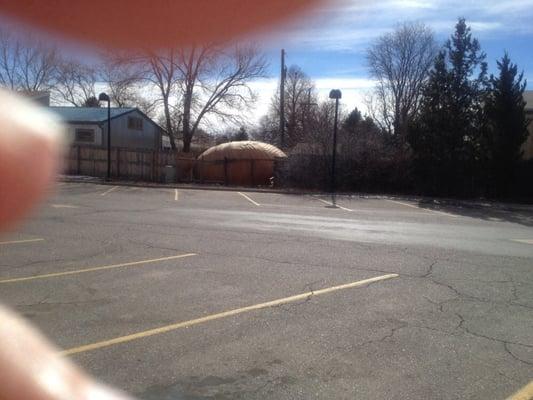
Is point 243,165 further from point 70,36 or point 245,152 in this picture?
point 70,36

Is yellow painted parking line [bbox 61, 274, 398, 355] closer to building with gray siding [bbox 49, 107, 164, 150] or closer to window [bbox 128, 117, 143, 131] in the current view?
building with gray siding [bbox 49, 107, 164, 150]

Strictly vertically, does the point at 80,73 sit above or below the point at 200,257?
above

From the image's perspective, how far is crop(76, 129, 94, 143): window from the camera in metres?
38.9

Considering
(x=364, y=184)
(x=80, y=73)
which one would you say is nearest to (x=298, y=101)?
(x=364, y=184)

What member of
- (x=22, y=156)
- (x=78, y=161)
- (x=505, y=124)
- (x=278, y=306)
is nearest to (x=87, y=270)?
(x=278, y=306)

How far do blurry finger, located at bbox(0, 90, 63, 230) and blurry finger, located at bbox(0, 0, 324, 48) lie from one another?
26 cm

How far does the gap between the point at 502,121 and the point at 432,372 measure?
22.4 meters

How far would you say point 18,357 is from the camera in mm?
1199

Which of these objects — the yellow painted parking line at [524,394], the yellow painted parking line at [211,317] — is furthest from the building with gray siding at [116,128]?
the yellow painted parking line at [524,394]

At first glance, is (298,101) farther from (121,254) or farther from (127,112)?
(121,254)

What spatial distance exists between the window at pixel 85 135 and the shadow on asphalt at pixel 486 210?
Result: 25.1 metres

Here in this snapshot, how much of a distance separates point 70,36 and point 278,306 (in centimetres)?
513

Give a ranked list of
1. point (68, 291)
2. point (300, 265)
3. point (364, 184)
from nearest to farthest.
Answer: point (68, 291)
point (300, 265)
point (364, 184)

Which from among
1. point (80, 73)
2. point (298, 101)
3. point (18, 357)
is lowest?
point (18, 357)
